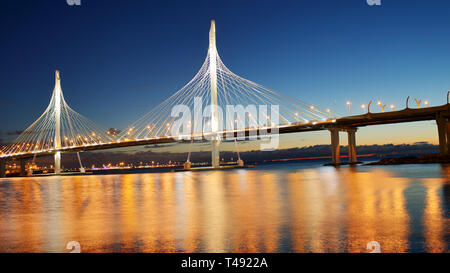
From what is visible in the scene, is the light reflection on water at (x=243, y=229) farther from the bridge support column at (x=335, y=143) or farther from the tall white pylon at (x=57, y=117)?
the tall white pylon at (x=57, y=117)

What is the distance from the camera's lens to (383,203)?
10914mm

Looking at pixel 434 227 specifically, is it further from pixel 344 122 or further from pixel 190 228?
pixel 344 122

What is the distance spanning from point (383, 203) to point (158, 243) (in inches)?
300

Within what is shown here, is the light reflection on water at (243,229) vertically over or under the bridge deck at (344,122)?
under

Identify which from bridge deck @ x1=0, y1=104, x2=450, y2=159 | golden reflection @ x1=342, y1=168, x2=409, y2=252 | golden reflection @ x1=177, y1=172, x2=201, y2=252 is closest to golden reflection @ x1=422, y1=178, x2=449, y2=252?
golden reflection @ x1=342, y1=168, x2=409, y2=252

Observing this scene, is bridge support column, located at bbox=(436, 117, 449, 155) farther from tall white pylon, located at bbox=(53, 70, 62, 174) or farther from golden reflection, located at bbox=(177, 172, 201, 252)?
tall white pylon, located at bbox=(53, 70, 62, 174)

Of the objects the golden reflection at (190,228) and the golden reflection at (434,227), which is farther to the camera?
the golden reflection at (190,228)

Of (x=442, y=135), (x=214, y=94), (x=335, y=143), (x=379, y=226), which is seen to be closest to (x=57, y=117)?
(x=214, y=94)

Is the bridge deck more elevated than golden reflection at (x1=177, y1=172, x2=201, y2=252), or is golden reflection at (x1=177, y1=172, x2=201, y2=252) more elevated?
the bridge deck

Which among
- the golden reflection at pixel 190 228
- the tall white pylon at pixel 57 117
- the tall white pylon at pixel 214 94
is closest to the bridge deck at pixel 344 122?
the tall white pylon at pixel 214 94

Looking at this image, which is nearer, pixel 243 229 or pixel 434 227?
pixel 434 227

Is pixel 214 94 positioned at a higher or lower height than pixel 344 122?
higher

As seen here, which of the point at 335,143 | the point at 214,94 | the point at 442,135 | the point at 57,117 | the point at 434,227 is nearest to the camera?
the point at 434,227
